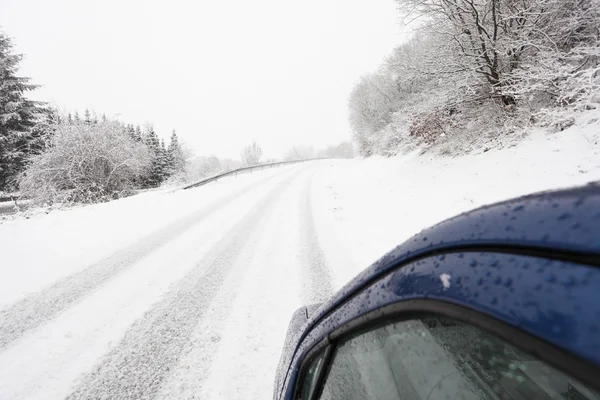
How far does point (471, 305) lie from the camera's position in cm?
54

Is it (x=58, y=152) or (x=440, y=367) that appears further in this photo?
(x=58, y=152)

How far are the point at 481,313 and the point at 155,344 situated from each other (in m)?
3.58

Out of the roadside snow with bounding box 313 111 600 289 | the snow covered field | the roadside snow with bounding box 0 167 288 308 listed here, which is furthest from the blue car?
the roadside snow with bounding box 0 167 288 308

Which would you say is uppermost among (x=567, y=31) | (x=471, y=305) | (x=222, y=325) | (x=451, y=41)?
(x=451, y=41)

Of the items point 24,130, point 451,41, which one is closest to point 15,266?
point 451,41

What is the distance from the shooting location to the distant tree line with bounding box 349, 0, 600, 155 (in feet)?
21.1

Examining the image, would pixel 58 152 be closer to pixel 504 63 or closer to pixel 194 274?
pixel 194 274

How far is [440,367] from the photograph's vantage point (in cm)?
83

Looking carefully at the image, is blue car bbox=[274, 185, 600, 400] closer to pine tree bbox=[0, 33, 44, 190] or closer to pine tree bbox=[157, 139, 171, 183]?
pine tree bbox=[0, 33, 44, 190]

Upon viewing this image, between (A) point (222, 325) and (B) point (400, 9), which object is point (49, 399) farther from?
(B) point (400, 9)

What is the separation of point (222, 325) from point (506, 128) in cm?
898

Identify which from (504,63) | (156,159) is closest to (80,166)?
(504,63)

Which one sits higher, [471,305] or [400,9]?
[400,9]

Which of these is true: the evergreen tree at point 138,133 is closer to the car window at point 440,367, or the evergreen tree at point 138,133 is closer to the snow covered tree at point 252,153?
the snow covered tree at point 252,153
